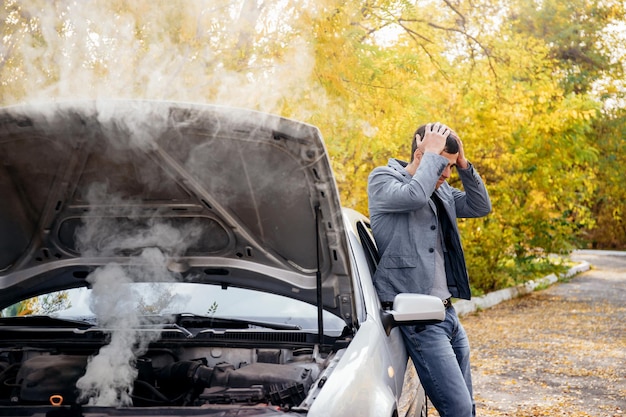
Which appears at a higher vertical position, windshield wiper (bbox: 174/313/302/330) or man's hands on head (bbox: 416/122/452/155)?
man's hands on head (bbox: 416/122/452/155)

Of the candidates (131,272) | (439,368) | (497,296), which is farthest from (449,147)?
(497,296)

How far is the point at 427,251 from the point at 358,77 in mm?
4247

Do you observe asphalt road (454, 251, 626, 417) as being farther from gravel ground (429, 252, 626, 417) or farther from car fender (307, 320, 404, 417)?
car fender (307, 320, 404, 417)

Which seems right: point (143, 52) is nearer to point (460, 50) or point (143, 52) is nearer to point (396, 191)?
point (396, 191)

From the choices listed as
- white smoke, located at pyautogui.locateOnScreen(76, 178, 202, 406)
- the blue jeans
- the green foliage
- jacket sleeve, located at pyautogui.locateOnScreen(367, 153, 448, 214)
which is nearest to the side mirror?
the blue jeans

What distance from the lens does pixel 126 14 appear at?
589 centimetres

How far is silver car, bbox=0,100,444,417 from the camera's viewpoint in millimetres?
3129

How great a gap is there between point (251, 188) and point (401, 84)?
5520mm

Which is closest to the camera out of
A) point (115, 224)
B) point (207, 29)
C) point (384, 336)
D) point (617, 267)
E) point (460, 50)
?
point (384, 336)

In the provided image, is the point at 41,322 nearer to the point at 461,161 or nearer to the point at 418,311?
the point at 418,311

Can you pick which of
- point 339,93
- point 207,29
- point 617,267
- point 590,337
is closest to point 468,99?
point 590,337

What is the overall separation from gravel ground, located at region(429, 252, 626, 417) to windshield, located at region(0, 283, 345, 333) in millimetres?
3409

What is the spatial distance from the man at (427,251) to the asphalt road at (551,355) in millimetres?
2911

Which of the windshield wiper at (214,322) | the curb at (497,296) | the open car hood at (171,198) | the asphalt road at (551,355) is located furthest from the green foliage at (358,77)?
the windshield wiper at (214,322)
